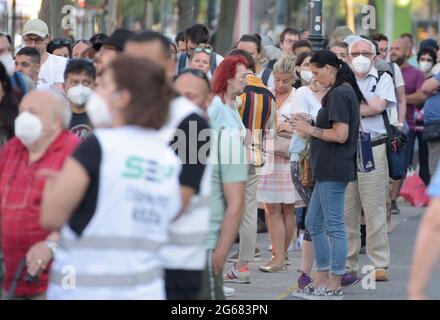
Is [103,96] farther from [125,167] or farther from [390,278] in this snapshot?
[390,278]

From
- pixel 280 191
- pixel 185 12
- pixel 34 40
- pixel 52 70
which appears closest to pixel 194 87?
pixel 280 191

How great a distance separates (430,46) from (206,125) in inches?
548

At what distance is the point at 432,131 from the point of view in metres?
15.4

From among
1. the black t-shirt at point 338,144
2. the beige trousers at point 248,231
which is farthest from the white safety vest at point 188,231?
the beige trousers at point 248,231

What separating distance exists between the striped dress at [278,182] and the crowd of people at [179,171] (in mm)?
15

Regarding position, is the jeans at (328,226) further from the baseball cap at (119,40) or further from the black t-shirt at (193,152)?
the black t-shirt at (193,152)

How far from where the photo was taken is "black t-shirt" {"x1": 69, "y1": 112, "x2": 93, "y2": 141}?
8.38 metres

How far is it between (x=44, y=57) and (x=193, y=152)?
6.97 meters

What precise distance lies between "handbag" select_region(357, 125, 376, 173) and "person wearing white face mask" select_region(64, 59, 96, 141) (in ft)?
10.1

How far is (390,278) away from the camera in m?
11.9

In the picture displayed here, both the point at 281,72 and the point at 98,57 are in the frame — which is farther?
the point at 281,72

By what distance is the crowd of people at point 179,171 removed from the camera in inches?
202

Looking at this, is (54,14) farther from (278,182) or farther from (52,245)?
(52,245)
